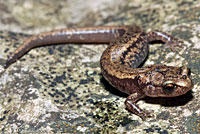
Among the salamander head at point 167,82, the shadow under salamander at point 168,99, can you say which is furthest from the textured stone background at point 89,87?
the salamander head at point 167,82

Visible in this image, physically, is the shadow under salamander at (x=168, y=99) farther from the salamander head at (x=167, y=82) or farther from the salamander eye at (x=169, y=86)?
the salamander eye at (x=169, y=86)

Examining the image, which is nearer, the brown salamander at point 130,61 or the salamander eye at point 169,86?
the salamander eye at point 169,86

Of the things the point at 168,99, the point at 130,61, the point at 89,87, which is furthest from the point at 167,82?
the point at 89,87

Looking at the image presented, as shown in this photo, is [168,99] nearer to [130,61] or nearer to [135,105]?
[135,105]

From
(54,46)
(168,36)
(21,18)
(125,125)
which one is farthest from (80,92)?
(21,18)

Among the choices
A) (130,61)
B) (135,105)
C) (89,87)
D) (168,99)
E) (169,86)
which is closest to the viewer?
(169,86)

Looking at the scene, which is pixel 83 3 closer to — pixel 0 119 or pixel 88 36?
pixel 88 36

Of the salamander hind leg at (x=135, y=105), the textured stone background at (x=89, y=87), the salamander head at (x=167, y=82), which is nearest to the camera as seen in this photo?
the salamander head at (x=167, y=82)

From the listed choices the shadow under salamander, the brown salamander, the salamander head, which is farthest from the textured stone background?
the salamander head
